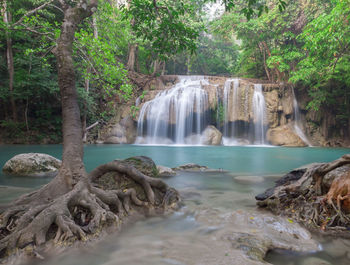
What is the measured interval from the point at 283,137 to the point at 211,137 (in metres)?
7.09

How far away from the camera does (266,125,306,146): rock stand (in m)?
23.0

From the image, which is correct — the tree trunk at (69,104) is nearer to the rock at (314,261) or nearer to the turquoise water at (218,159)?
the rock at (314,261)

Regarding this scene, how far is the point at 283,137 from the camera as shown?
917 inches

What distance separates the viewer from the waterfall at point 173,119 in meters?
24.8

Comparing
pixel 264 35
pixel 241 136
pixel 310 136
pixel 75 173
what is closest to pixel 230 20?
pixel 264 35

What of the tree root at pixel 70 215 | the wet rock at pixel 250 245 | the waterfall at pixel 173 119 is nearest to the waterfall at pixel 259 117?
the waterfall at pixel 173 119

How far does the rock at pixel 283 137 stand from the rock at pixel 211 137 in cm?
526

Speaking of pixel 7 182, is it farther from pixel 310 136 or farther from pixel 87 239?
pixel 310 136

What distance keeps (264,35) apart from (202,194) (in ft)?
83.1

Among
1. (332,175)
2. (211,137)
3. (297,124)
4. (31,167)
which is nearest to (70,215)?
(332,175)

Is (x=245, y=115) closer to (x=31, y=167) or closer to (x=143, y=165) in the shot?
(x=143, y=165)

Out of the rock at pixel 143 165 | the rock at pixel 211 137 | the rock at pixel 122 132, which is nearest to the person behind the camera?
the rock at pixel 143 165

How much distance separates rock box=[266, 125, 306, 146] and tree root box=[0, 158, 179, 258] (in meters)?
21.6

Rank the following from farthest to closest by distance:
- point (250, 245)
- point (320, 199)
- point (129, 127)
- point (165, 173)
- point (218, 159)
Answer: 1. point (129, 127)
2. point (218, 159)
3. point (165, 173)
4. point (320, 199)
5. point (250, 245)
